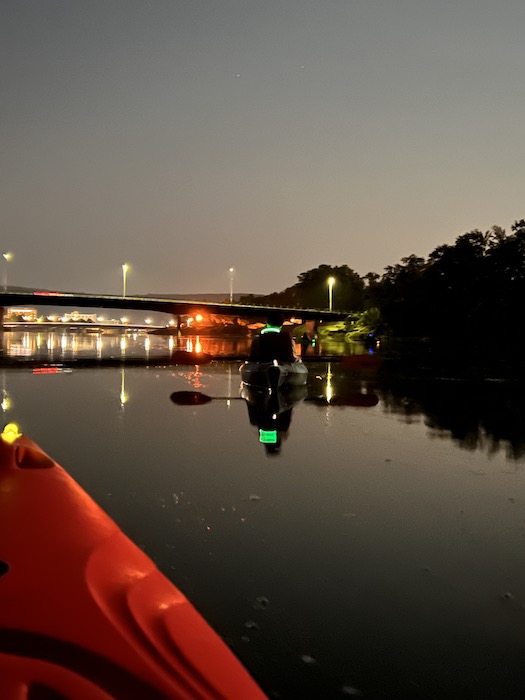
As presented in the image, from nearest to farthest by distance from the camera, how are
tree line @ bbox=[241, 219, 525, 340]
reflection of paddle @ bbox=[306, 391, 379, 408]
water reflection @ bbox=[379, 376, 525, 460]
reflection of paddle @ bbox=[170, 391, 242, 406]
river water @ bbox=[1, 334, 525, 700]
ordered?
river water @ bbox=[1, 334, 525, 700]
water reflection @ bbox=[379, 376, 525, 460]
reflection of paddle @ bbox=[170, 391, 242, 406]
reflection of paddle @ bbox=[306, 391, 379, 408]
tree line @ bbox=[241, 219, 525, 340]

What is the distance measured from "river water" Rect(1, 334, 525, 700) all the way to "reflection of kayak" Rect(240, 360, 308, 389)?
21.5ft

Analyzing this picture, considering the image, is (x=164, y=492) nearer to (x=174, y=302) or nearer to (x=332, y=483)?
(x=332, y=483)

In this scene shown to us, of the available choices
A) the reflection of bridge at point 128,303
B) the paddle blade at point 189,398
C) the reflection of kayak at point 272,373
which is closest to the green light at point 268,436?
the paddle blade at point 189,398

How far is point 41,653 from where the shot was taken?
3682mm

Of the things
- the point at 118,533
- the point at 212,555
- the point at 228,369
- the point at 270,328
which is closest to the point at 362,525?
the point at 212,555

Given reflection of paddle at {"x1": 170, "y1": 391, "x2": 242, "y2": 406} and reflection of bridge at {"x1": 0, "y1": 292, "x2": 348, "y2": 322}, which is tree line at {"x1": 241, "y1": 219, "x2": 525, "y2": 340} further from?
reflection of paddle at {"x1": 170, "y1": 391, "x2": 242, "y2": 406}

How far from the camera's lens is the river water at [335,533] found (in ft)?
17.0

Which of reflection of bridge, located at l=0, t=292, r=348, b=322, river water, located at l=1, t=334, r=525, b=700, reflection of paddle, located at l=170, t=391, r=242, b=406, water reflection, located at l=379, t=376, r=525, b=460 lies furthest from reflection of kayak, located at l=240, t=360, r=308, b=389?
reflection of bridge, located at l=0, t=292, r=348, b=322

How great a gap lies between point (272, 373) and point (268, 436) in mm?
10292

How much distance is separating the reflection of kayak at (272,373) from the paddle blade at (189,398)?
2.51 metres

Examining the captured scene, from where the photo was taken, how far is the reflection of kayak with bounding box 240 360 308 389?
87.9ft

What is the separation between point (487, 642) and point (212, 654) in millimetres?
2735

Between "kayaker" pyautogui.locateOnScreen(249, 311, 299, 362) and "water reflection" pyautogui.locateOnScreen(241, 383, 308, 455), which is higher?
"kayaker" pyautogui.locateOnScreen(249, 311, 299, 362)

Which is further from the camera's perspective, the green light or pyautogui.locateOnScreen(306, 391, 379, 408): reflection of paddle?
pyautogui.locateOnScreen(306, 391, 379, 408): reflection of paddle
